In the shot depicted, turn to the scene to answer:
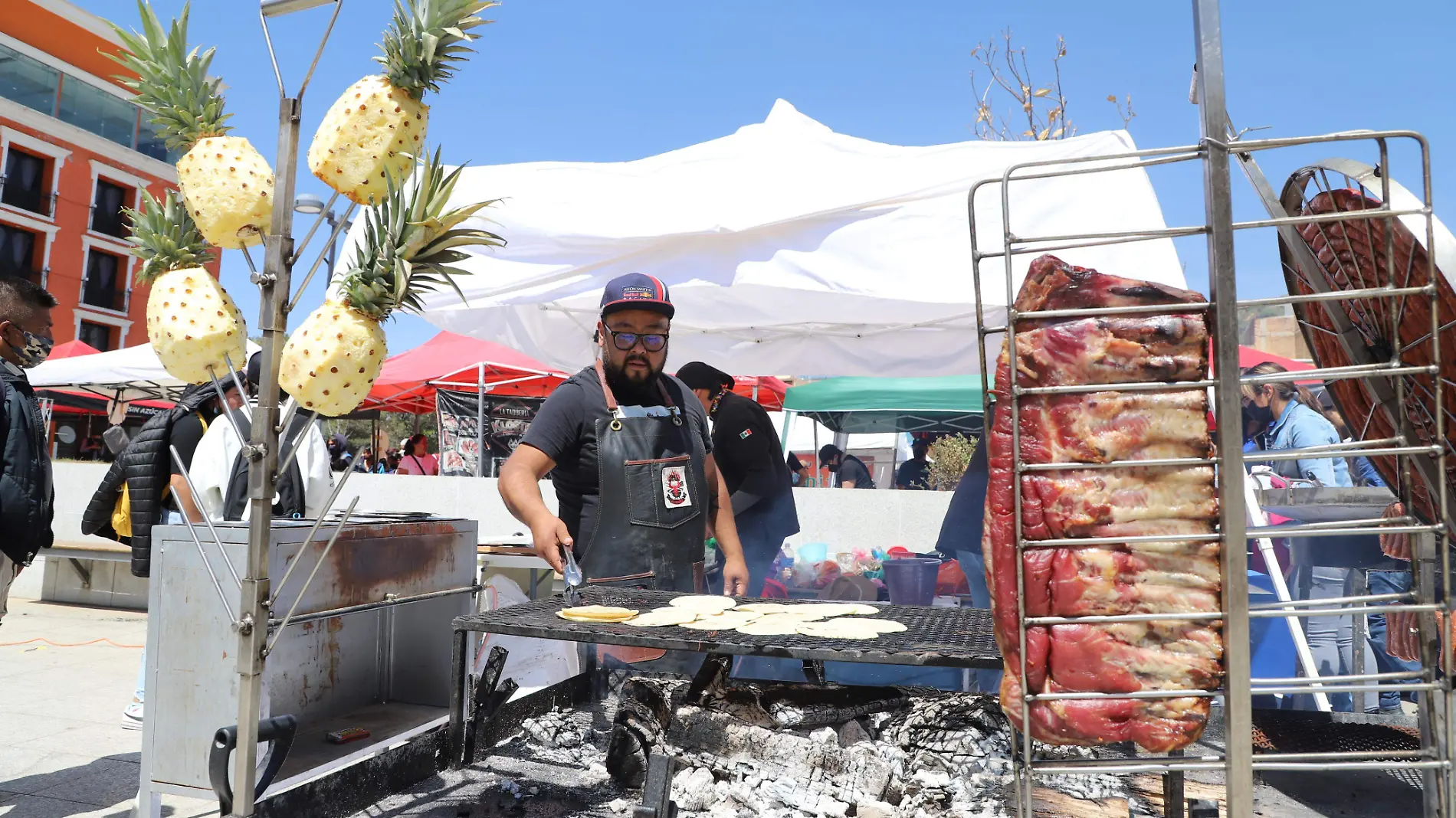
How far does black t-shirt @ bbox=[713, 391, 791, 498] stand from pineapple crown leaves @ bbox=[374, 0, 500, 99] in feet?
12.8

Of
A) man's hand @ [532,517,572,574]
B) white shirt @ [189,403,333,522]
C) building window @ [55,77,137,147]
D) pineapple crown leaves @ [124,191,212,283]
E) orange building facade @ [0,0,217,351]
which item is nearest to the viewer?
pineapple crown leaves @ [124,191,212,283]

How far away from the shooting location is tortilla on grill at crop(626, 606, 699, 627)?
7.61 ft

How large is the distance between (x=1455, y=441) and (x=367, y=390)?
6.94 feet

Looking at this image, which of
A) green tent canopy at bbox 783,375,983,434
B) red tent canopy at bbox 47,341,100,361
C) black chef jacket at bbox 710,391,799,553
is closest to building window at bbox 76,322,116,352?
red tent canopy at bbox 47,341,100,361

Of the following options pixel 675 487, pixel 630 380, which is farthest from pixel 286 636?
pixel 630 380

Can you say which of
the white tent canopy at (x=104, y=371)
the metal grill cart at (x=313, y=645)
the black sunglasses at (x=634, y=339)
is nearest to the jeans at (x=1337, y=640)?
the black sunglasses at (x=634, y=339)

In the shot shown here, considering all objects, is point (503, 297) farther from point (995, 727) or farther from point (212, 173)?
Answer: point (995, 727)

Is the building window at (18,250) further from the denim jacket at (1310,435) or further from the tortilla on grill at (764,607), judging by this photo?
the denim jacket at (1310,435)

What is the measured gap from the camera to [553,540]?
3.14m

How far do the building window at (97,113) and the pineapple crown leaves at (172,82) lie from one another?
Answer: 125ft

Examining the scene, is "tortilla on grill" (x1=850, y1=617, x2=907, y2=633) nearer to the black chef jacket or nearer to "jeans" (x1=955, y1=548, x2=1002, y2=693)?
"jeans" (x1=955, y1=548, x2=1002, y2=693)

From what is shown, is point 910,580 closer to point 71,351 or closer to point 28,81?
point 71,351

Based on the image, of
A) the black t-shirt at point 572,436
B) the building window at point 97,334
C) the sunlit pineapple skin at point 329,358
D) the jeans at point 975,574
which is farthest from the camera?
the building window at point 97,334

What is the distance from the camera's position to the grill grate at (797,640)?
1.87 m
